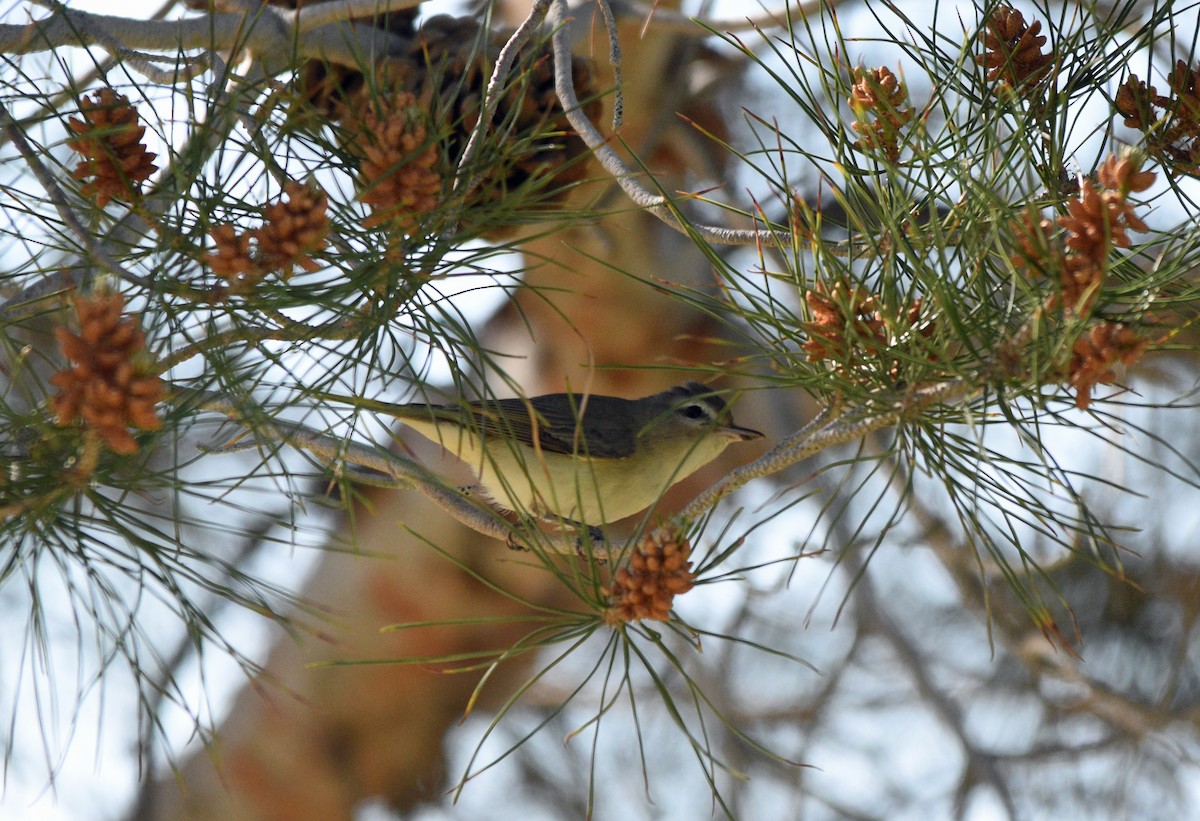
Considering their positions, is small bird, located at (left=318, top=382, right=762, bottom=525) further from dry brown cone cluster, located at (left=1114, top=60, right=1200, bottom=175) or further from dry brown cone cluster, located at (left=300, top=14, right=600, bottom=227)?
dry brown cone cluster, located at (left=1114, top=60, right=1200, bottom=175)

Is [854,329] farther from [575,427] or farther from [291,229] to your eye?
[575,427]

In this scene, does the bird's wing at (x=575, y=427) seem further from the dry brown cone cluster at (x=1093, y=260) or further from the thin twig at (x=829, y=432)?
the dry brown cone cluster at (x=1093, y=260)

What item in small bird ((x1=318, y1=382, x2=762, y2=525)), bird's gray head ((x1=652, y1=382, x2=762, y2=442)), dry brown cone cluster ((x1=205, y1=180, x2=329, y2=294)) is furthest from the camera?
bird's gray head ((x1=652, y1=382, x2=762, y2=442))

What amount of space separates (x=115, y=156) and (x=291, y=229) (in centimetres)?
33

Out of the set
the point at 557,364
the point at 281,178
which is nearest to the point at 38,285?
the point at 281,178

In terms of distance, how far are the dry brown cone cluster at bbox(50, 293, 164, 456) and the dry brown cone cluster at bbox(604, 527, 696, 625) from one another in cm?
73

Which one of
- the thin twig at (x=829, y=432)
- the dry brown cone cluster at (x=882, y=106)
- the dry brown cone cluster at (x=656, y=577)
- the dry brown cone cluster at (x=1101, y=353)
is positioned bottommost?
the dry brown cone cluster at (x=656, y=577)

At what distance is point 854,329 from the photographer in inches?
63.9

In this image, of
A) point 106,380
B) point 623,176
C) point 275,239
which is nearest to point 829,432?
point 623,176

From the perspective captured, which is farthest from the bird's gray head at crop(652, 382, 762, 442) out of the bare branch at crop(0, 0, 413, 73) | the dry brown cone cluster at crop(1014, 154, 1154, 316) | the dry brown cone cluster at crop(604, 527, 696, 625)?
the dry brown cone cluster at crop(1014, 154, 1154, 316)

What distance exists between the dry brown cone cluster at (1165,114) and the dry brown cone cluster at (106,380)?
1.50 m

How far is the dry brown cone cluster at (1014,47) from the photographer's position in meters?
1.84

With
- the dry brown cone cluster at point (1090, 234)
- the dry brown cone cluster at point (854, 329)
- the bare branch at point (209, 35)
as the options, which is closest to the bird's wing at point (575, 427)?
the bare branch at point (209, 35)

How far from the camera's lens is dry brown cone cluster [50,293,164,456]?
1.19m
